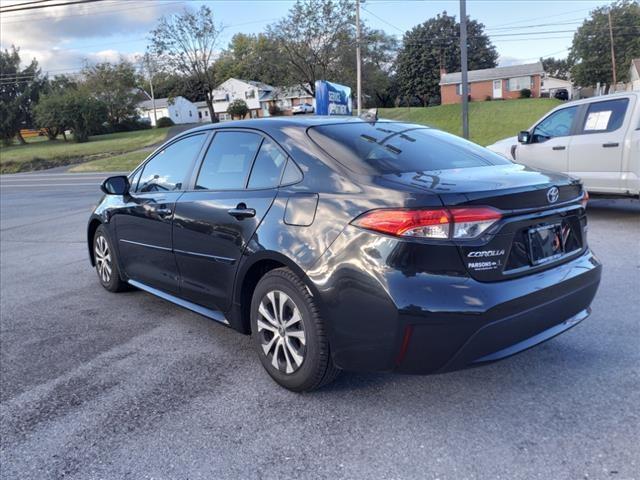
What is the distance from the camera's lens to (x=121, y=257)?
5137mm

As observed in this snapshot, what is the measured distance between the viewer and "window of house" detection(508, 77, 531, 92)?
216 feet

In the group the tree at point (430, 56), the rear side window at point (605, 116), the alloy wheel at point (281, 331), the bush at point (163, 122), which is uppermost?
the tree at point (430, 56)

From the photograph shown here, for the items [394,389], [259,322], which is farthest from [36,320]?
[394,389]

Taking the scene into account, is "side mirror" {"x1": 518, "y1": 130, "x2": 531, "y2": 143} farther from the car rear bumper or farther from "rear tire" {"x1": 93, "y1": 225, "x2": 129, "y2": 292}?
"rear tire" {"x1": 93, "y1": 225, "x2": 129, "y2": 292}

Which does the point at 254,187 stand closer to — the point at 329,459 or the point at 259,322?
Result: the point at 259,322

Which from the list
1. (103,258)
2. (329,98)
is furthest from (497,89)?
Answer: (103,258)

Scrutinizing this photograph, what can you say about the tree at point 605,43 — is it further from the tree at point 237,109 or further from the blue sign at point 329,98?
the blue sign at point 329,98

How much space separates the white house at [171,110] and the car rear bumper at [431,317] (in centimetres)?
8250

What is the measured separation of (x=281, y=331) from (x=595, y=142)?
6.26 meters

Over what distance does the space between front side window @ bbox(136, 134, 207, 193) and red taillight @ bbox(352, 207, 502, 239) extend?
2141 millimetres

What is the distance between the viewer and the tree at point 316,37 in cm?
3725

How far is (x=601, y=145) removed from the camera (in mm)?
7395

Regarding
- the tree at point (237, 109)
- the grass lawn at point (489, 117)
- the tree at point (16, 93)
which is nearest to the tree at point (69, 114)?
the tree at point (16, 93)

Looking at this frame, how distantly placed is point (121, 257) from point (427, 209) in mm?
3562
